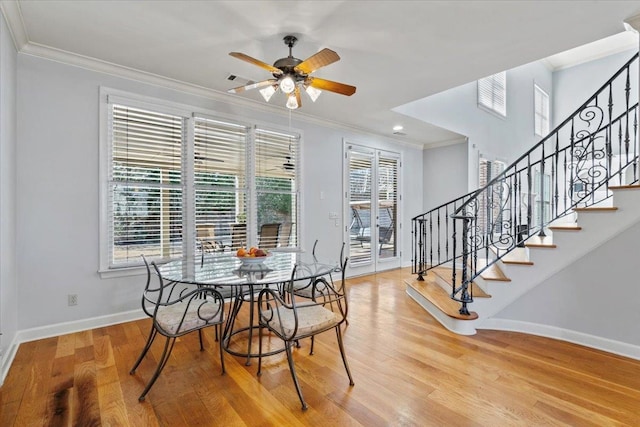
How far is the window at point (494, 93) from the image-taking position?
6.09 m

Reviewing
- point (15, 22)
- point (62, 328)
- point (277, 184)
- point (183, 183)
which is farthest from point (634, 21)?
point (62, 328)

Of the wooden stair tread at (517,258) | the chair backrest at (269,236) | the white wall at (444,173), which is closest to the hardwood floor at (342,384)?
the wooden stair tread at (517,258)

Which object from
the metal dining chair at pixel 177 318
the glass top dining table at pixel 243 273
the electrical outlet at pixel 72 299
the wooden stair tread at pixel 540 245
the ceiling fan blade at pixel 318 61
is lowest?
the electrical outlet at pixel 72 299

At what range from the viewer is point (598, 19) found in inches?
93.5

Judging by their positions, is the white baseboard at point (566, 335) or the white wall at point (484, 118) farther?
the white wall at point (484, 118)

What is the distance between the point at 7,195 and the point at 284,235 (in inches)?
113

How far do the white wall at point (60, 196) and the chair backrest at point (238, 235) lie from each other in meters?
1.15

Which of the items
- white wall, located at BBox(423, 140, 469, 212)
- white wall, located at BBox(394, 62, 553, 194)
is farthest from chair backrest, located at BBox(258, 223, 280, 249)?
white wall, located at BBox(423, 140, 469, 212)

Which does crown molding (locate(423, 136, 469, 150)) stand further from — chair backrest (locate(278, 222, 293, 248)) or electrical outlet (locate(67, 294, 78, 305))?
electrical outlet (locate(67, 294, 78, 305))

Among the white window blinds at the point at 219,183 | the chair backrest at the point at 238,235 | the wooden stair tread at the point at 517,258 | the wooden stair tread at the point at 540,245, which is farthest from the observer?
the chair backrest at the point at 238,235

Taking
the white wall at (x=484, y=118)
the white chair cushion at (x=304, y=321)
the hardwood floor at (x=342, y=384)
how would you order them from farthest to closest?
1. the white wall at (x=484, y=118)
2. the white chair cushion at (x=304, y=321)
3. the hardwood floor at (x=342, y=384)

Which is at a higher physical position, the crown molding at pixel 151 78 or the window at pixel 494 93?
the window at pixel 494 93

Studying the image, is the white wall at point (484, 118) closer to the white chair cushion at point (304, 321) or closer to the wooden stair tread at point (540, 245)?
the wooden stair tread at point (540, 245)

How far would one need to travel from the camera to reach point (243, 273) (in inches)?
88.0
